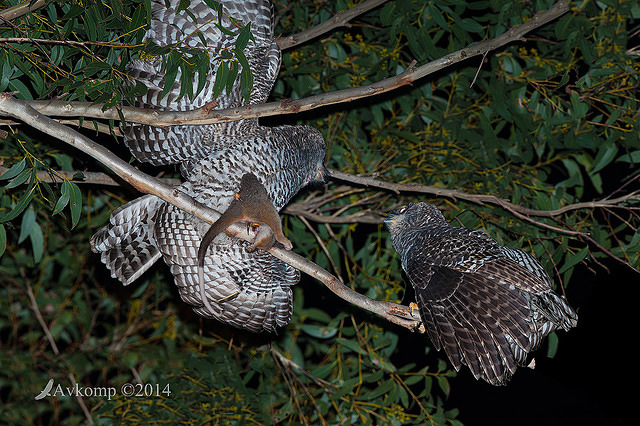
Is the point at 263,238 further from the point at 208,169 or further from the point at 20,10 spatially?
the point at 20,10

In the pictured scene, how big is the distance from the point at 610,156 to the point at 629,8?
0.58 m

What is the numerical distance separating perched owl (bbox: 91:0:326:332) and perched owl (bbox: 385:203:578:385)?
1.68 feet

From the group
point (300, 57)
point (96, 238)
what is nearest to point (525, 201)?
point (300, 57)

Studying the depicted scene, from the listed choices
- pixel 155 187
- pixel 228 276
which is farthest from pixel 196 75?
pixel 228 276

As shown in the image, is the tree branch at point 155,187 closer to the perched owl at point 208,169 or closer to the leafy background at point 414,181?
the perched owl at point 208,169

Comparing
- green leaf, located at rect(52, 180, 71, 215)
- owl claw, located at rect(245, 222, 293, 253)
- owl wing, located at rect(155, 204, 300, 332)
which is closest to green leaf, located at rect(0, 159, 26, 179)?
green leaf, located at rect(52, 180, 71, 215)

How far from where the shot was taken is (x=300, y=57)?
105 inches

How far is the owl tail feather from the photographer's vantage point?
6.45ft

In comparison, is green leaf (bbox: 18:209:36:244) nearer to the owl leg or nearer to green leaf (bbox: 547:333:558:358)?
the owl leg

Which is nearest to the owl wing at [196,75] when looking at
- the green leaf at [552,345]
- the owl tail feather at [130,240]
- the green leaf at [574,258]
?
the owl tail feather at [130,240]

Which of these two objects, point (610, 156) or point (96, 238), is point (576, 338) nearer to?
point (610, 156)

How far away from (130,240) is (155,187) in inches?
21.1

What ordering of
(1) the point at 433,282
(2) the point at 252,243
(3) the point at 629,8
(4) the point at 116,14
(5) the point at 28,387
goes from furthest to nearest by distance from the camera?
(5) the point at 28,387
(3) the point at 629,8
(1) the point at 433,282
(2) the point at 252,243
(4) the point at 116,14

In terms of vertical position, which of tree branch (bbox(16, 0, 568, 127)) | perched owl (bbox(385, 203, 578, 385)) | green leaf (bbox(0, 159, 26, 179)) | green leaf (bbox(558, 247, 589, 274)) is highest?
tree branch (bbox(16, 0, 568, 127))
